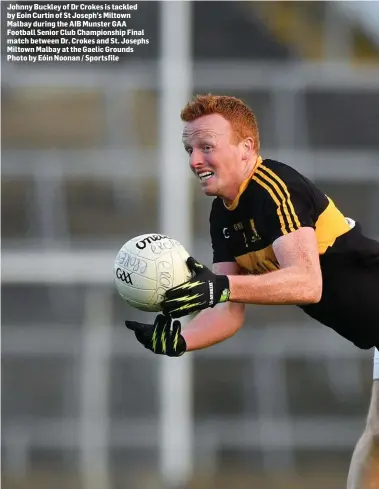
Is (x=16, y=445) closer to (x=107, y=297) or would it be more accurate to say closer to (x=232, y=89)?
(x=107, y=297)

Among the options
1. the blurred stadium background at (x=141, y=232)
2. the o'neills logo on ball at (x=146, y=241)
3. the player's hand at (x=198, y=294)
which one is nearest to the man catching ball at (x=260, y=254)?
the player's hand at (x=198, y=294)

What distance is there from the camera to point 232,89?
8.06 meters

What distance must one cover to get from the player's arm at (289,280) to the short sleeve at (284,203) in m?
0.04

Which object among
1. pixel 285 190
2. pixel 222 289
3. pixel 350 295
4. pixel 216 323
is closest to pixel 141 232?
pixel 216 323

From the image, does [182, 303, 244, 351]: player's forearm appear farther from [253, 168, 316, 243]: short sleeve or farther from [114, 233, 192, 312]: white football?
[253, 168, 316, 243]: short sleeve

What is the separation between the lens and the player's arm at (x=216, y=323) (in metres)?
4.34

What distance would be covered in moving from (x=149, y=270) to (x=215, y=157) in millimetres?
513

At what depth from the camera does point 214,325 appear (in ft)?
14.5

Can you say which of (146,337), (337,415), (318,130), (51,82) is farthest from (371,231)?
(146,337)

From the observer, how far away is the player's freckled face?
398cm

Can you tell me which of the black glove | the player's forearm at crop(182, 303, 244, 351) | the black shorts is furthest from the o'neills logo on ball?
the black shorts

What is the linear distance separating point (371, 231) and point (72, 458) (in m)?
2.75

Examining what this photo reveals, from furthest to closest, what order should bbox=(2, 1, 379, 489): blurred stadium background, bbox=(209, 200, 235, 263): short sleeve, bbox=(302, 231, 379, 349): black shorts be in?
1. bbox=(2, 1, 379, 489): blurred stadium background
2. bbox=(209, 200, 235, 263): short sleeve
3. bbox=(302, 231, 379, 349): black shorts

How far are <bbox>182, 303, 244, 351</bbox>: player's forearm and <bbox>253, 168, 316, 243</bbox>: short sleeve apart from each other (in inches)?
26.2
